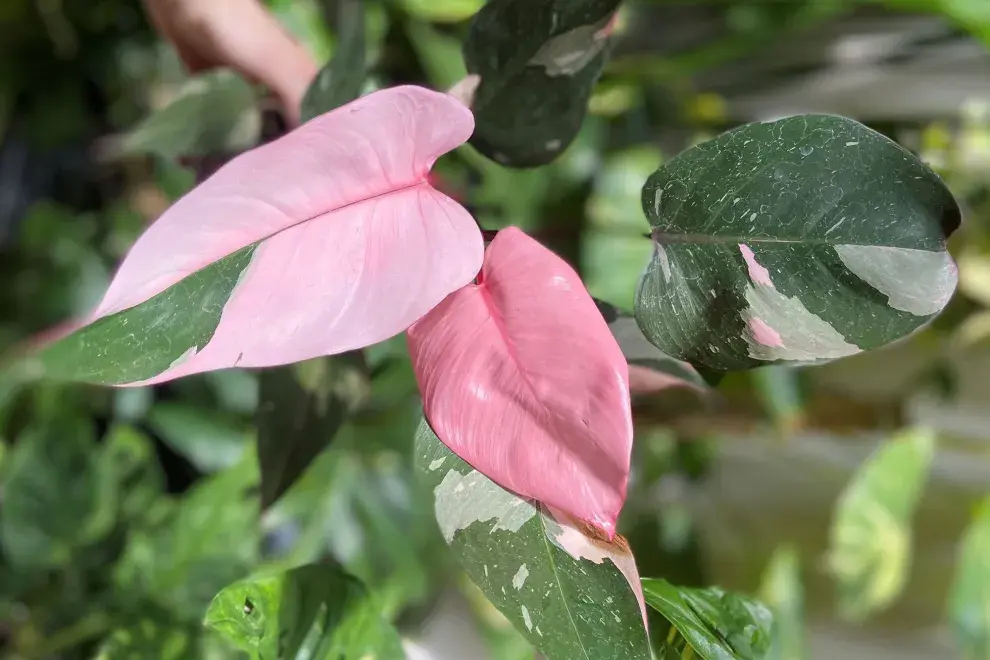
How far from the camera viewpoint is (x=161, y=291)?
0.88ft

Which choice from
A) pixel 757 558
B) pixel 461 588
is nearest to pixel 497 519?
pixel 461 588

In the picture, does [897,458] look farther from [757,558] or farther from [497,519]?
[497,519]

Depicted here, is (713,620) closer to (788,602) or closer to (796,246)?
(796,246)

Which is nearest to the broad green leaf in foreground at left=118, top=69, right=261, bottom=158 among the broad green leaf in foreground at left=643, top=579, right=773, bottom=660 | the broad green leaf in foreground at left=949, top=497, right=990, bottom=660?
the broad green leaf in foreground at left=643, top=579, right=773, bottom=660

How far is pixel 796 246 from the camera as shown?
277 mm

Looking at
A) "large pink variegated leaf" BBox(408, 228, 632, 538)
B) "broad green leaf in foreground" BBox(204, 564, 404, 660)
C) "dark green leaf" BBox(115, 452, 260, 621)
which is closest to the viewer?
"large pink variegated leaf" BBox(408, 228, 632, 538)

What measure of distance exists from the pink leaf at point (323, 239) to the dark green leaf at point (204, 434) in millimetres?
676

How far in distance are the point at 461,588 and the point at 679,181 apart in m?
0.94

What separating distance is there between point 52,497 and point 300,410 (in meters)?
0.42

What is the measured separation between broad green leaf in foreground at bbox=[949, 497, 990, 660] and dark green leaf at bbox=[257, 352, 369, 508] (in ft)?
2.91

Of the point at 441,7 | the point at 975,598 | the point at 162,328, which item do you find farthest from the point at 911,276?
the point at 975,598

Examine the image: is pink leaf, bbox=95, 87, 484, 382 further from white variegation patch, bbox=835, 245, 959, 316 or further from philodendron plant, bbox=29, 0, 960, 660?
white variegation patch, bbox=835, 245, 959, 316

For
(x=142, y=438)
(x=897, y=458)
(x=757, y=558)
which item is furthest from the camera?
(x=757, y=558)

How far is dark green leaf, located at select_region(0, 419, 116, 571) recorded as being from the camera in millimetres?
701
